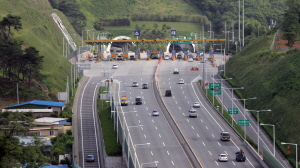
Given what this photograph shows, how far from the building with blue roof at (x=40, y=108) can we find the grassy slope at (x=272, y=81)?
33.9 m

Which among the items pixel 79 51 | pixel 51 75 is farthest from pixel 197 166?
pixel 79 51

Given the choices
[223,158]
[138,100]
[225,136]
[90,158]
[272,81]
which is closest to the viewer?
[223,158]

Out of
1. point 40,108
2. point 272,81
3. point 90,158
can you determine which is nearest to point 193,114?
point 272,81

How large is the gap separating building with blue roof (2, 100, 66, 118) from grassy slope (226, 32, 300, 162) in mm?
33870

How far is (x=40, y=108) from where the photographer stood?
127 m

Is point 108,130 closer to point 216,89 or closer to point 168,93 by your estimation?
point 216,89

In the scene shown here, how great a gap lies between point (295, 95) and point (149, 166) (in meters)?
35.3

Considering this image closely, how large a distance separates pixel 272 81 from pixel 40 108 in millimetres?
Result: 42886

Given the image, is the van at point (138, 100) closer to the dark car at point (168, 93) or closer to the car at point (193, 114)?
the dark car at point (168, 93)

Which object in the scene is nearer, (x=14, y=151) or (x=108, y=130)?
(x=14, y=151)

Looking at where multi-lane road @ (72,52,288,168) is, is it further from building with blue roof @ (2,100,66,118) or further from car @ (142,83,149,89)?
building with blue roof @ (2,100,66,118)

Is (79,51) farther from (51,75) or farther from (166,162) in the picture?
(166,162)

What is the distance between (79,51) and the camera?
195 metres

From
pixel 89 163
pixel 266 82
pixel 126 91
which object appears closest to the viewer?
pixel 89 163
